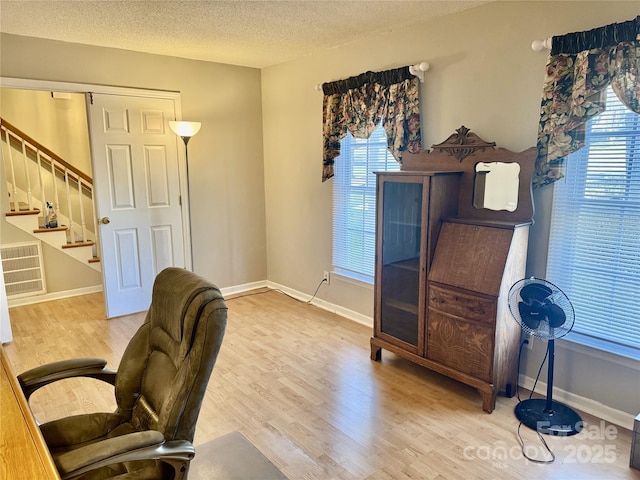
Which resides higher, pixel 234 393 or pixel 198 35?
pixel 198 35

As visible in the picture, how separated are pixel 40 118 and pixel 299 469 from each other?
499 centimetres

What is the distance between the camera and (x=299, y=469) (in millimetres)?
2162

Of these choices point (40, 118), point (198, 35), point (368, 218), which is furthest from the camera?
point (40, 118)

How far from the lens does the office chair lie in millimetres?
1315

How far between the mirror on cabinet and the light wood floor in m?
1.23

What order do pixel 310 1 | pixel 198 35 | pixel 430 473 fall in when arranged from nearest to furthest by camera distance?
pixel 430 473, pixel 310 1, pixel 198 35

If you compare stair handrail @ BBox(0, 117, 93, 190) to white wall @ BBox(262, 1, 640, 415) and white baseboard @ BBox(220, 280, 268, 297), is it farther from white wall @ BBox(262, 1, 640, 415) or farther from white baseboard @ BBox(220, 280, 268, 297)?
white wall @ BBox(262, 1, 640, 415)

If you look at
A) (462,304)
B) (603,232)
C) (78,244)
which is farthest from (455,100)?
(78,244)

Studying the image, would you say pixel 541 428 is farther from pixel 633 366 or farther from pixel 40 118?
pixel 40 118

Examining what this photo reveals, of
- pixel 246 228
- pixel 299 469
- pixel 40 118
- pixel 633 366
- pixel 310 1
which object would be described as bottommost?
pixel 299 469

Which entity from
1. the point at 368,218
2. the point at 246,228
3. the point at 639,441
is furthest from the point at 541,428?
the point at 246,228

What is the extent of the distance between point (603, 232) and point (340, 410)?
6.10 feet

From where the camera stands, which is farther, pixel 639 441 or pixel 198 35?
pixel 198 35

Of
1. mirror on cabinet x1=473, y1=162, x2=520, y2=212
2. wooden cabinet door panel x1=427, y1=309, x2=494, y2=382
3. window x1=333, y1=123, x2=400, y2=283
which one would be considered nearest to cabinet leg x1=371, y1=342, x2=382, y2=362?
wooden cabinet door panel x1=427, y1=309, x2=494, y2=382
